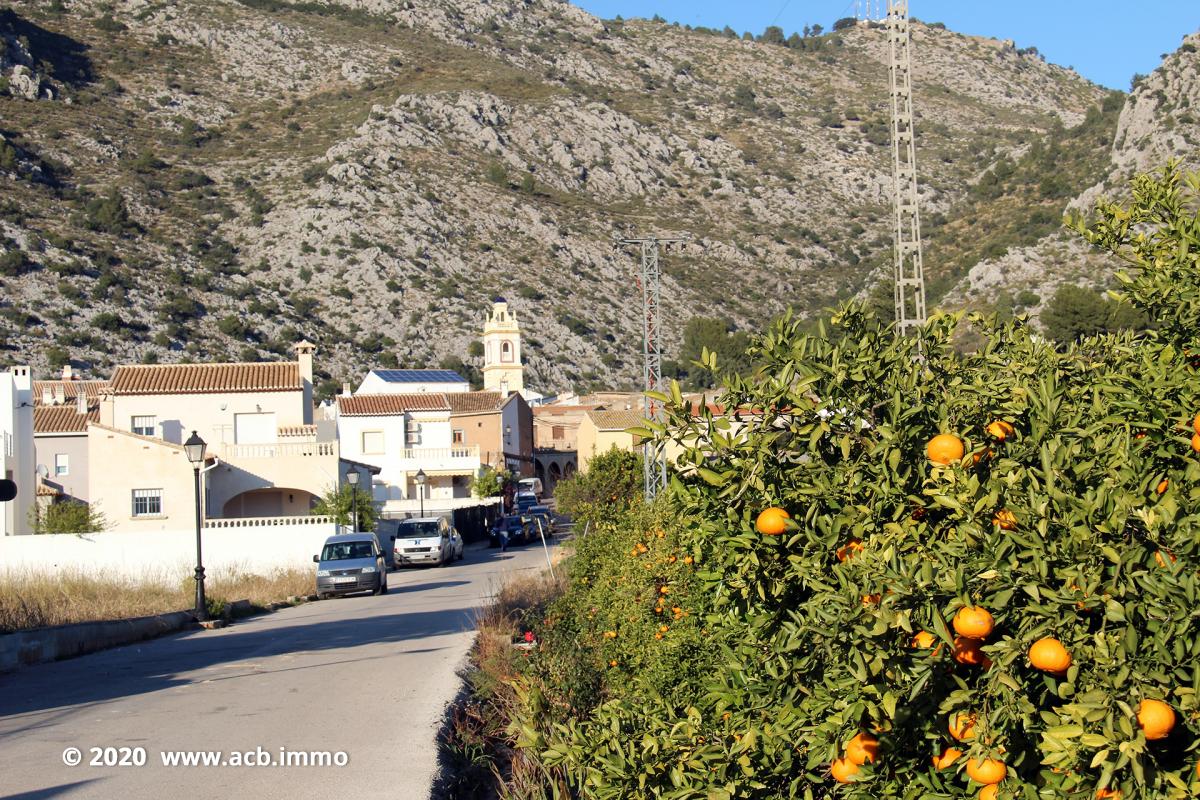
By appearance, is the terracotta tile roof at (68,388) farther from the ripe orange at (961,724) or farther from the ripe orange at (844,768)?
the ripe orange at (961,724)

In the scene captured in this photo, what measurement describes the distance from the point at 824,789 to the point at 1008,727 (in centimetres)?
134

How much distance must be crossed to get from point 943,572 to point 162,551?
36.2 metres

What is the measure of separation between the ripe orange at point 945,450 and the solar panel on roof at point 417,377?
73278 mm

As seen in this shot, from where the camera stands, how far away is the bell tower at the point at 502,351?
94.3m

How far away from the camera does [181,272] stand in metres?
92.4

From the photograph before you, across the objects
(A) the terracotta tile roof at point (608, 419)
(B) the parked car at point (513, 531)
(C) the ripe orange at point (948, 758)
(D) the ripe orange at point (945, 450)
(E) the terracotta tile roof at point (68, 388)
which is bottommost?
(B) the parked car at point (513, 531)

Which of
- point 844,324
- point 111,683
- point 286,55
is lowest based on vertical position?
point 111,683

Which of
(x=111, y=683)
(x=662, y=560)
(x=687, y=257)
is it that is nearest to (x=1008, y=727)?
(x=662, y=560)

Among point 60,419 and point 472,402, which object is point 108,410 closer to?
point 60,419

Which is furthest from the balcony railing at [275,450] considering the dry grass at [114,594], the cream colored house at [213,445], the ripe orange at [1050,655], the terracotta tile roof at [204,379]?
the ripe orange at [1050,655]

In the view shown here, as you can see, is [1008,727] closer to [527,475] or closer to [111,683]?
[111,683]

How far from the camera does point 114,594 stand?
25.8 m

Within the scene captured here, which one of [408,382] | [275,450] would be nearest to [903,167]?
[275,450]

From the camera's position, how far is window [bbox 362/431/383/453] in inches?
2594
